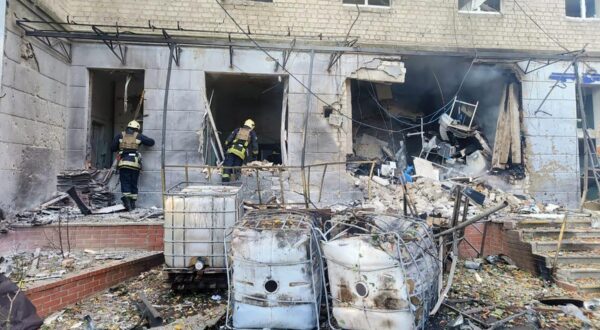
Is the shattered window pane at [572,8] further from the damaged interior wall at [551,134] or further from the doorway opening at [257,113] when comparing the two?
the doorway opening at [257,113]

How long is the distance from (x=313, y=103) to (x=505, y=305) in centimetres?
568

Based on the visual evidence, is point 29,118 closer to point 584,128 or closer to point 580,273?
point 580,273

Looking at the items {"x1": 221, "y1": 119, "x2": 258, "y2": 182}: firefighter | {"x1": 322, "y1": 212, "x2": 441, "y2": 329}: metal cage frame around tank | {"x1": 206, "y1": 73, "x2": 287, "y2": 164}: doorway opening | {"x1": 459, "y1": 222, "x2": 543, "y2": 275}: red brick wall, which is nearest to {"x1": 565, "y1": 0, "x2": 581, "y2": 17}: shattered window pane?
{"x1": 459, "y1": 222, "x2": 543, "y2": 275}: red brick wall

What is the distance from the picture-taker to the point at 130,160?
7457mm

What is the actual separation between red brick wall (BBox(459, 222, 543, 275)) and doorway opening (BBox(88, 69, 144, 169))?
783cm

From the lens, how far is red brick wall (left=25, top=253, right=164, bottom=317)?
161 inches

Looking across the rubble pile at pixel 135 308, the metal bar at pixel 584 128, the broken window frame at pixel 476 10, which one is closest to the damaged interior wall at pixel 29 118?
the rubble pile at pixel 135 308

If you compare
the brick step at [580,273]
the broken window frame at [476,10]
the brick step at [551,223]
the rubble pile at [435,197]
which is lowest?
the brick step at [580,273]

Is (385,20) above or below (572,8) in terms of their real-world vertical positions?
below

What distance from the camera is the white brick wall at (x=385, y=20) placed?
8109 millimetres

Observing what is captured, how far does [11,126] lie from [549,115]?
40.0 ft

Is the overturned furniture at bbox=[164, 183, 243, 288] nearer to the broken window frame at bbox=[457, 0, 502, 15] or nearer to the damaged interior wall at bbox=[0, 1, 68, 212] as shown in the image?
the damaged interior wall at bbox=[0, 1, 68, 212]

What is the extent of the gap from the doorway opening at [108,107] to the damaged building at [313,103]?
0.19ft

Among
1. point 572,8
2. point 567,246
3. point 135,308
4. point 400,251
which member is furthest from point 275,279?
point 572,8
